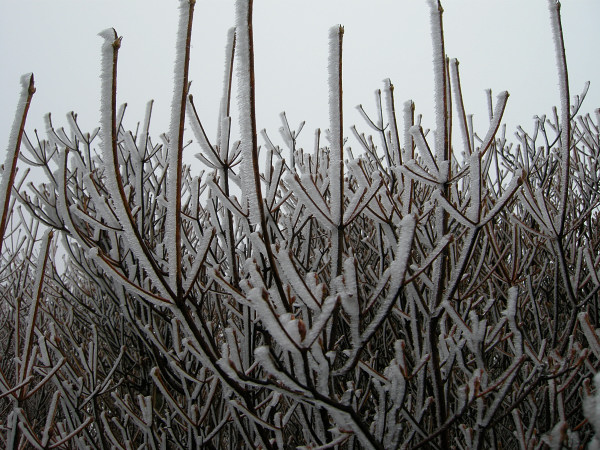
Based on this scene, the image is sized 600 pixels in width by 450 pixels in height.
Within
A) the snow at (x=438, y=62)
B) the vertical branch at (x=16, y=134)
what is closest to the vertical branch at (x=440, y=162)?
the snow at (x=438, y=62)

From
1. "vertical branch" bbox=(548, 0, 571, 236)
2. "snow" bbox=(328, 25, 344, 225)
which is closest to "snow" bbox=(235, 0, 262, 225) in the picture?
"snow" bbox=(328, 25, 344, 225)

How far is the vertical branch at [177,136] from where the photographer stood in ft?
2.40

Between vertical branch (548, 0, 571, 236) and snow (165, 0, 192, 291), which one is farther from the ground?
vertical branch (548, 0, 571, 236)

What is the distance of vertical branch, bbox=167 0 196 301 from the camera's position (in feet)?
2.40

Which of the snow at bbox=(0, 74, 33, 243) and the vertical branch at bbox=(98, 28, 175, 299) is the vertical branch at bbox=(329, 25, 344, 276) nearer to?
the vertical branch at bbox=(98, 28, 175, 299)

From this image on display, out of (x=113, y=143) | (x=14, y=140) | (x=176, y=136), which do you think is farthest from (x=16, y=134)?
(x=176, y=136)

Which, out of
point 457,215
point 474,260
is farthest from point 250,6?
point 474,260

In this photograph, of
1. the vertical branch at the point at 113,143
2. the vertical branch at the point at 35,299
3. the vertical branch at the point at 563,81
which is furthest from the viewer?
the vertical branch at the point at 563,81

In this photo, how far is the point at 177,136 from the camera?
2.49ft

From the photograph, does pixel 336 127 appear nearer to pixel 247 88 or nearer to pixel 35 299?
pixel 247 88

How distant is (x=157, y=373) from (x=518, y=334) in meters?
1.06

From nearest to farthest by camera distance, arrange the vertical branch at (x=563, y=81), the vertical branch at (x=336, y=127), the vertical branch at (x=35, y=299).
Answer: the vertical branch at (x=336, y=127) → the vertical branch at (x=35, y=299) → the vertical branch at (x=563, y=81)

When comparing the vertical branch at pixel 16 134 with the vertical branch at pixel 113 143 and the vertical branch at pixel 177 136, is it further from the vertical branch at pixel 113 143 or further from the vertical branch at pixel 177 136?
the vertical branch at pixel 177 136

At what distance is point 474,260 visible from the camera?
250 cm
